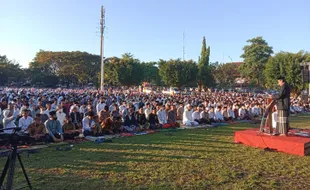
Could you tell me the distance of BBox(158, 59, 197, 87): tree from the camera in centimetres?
4000

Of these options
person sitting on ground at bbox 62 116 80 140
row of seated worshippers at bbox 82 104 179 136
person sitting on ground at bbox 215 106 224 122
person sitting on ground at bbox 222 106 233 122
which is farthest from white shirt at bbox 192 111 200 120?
person sitting on ground at bbox 62 116 80 140

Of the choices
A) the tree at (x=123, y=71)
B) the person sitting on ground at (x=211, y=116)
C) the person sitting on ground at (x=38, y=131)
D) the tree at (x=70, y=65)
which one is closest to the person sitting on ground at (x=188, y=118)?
the person sitting on ground at (x=211, y=116)

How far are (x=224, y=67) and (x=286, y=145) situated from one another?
45.0 m

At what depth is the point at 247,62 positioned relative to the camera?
1902 inches

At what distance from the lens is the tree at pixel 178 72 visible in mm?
40000

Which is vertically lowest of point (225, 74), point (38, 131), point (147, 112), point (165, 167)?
point (165, 167)

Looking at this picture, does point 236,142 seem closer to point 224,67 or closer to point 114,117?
point 114,117

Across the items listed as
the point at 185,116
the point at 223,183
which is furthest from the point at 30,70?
the point at 223,183

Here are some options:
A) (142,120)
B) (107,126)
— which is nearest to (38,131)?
(107,126)

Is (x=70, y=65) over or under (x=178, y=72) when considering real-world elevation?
over

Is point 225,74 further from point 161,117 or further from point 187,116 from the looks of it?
point 161,117

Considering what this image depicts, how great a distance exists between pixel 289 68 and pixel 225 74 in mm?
20203

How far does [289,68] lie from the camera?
30.4 m

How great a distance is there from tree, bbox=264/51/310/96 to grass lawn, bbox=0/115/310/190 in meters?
25.1
